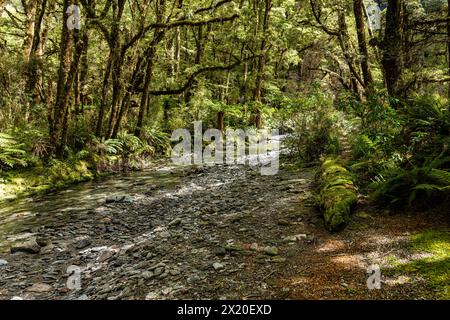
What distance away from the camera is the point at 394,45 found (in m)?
8.24

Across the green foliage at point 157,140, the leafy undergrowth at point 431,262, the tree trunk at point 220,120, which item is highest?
the tree trunk at point 220,120

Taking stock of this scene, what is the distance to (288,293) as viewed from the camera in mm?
3559

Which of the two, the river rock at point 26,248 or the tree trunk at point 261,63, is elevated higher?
the tree trunk at point 261,63

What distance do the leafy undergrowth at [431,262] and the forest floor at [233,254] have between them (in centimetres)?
1

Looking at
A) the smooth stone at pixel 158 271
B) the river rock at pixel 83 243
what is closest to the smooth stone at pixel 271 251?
the smooth stone at pixel 158 271

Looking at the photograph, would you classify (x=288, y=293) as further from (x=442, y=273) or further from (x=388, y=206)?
(x=388, y=206)

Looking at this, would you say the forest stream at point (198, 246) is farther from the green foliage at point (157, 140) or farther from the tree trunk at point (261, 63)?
the tree trunk at point (261, 63)

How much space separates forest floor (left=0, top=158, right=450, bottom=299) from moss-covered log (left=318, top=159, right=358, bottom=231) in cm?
A: 16

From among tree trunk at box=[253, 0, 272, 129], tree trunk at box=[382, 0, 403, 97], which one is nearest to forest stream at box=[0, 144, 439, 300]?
tree trunk at box=[382, 0, 403, 97]

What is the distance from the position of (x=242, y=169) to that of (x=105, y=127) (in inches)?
214

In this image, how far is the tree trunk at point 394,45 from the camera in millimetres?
8219

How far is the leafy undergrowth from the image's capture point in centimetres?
342
